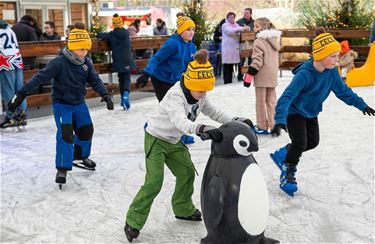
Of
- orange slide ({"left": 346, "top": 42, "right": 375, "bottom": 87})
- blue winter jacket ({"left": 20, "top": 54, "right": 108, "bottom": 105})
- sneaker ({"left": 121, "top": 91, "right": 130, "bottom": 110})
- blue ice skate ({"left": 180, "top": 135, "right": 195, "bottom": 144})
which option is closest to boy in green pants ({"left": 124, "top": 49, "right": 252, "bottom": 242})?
blue winter jacket ({"left": 20, "top": 54, "right": 108, "bottom": 105})

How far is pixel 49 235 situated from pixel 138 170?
1.64 meters

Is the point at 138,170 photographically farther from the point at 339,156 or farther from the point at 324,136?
the point at 324,136

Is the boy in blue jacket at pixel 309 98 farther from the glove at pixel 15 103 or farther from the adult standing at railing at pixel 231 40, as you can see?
the adult standing at railing at pixel 231 40

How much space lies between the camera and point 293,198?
4.17m

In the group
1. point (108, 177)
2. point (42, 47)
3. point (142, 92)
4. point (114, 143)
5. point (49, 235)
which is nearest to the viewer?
point (49, 235)

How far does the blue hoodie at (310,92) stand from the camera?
152 inches

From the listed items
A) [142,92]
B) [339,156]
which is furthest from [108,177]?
[142,92]

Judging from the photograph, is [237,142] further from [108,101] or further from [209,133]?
[108,101]

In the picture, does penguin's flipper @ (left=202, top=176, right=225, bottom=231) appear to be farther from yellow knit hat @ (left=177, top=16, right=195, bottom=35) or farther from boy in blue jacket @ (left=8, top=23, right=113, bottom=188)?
yellow knit hat @ (left=177, top=16, right=195, bottom=35)

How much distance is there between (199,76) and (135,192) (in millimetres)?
1624

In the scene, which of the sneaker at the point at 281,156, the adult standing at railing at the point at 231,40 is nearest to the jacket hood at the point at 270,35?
the sneaker at the point at 281,156

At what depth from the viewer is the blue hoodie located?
12.7ft

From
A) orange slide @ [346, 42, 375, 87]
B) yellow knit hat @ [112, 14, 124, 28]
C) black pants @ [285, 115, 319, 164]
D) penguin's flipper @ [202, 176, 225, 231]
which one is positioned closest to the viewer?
penguin's flipper @ [202, 176, 225, 231]

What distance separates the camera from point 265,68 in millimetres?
6148
